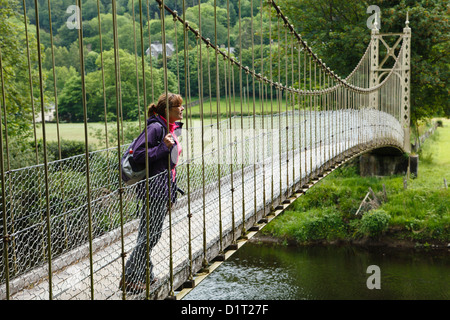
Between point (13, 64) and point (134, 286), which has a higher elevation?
point (13, 64)

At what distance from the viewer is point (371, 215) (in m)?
10.6

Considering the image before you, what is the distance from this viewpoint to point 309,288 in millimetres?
8758

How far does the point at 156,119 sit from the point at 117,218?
113 cm

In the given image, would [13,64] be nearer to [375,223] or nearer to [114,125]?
[114,125]

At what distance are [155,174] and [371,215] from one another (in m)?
8.69

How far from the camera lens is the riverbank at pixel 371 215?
34.7ft

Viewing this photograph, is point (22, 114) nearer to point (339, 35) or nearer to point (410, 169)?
point (339, 35)

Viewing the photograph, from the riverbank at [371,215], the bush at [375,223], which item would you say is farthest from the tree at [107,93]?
the bush at [375,223]

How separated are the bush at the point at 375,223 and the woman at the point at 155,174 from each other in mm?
8570

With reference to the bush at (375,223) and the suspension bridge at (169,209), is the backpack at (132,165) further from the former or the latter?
the bush at (375,223)

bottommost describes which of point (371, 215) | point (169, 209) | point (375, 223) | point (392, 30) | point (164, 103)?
point (375, 223)

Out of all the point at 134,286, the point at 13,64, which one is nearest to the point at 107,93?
the point at 13,64
